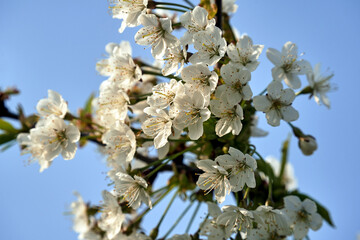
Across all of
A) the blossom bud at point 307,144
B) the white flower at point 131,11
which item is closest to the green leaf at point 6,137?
the white flower at point 131,11

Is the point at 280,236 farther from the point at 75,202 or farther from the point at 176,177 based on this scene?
the point at 75,202

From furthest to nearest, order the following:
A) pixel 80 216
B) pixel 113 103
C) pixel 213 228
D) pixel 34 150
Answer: pixel 80 216 → pixel 34 150 → pixel 113 103 → pixel 213 228

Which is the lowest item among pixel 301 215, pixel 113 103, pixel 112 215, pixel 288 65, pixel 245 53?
pixel 112 215

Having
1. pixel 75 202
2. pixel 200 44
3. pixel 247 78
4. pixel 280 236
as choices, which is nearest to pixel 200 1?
pixel 200 44

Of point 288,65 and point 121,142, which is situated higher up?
point 288,65

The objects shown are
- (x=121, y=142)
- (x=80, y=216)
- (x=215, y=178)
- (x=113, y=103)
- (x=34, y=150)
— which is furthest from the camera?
(x=80, y=216)

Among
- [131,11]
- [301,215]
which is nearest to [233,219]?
[301,215]

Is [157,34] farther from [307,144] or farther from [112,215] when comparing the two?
[307,144]
